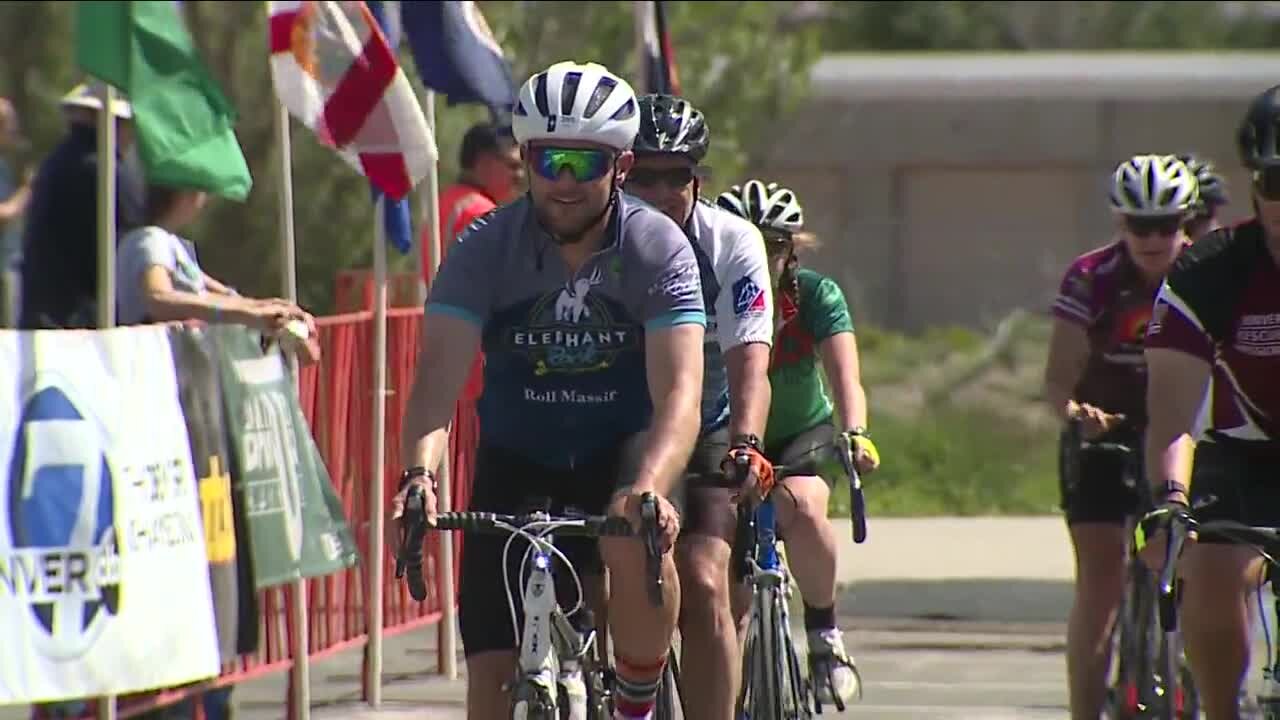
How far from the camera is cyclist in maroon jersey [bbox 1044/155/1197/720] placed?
9.09 meters

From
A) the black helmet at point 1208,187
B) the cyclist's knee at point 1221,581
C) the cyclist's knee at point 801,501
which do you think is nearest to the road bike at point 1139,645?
the cyclist's knee at point 801,501

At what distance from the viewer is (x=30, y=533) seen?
25.5ft

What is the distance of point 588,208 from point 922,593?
7.99 meters

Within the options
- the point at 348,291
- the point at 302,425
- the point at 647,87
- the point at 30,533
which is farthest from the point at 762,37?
the point at 30,533

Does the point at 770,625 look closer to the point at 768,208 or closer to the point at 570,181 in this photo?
the point at 768,208

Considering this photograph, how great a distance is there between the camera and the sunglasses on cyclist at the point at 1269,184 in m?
6.45

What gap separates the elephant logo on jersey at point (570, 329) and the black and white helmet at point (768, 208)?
2.08 meters

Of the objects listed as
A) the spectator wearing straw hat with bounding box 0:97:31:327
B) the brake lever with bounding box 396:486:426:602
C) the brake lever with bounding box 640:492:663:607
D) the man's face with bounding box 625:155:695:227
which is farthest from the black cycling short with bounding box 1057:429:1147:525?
the spectator wearing straw hat with bounding box 0:97:31:327

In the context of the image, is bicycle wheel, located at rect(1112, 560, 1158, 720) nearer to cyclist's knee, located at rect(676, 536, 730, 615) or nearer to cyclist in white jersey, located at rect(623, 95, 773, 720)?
cyclist in white jersey, located at rect(623, 95, 773, 720)

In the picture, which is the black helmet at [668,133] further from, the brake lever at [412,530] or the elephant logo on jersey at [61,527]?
the brake lever at [412,530]

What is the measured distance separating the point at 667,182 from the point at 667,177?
1 cm

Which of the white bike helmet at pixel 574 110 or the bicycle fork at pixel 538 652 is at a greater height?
the white bike helmet at pixel 574 110

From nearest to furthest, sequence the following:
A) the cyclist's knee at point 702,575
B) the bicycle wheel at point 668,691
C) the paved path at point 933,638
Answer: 1. the bicycle wheel at point 668,691
2. the cyclist's knee at point 702,575
3. the paved path at point 933,638

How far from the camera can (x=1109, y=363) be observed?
363 inches
